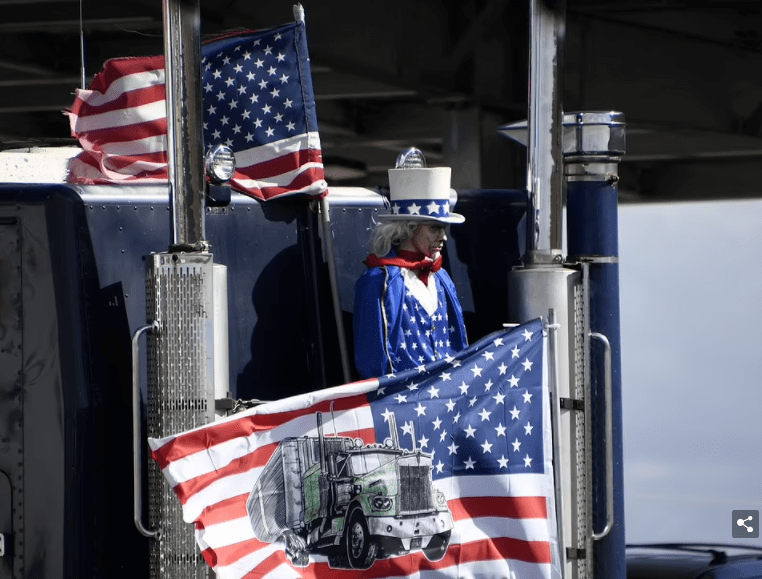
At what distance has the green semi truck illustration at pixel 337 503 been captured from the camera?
13.9 ft

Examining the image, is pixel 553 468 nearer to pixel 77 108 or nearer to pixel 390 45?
pixel 77 108

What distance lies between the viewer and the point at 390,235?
4.94 m

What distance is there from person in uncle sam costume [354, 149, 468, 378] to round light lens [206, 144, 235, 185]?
630mm

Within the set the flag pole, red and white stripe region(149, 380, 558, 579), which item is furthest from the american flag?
red and white stripe region(149, 380, 558, 579)

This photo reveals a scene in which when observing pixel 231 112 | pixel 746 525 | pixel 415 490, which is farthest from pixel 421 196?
pixel 746 525

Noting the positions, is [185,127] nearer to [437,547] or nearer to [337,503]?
[337,503]

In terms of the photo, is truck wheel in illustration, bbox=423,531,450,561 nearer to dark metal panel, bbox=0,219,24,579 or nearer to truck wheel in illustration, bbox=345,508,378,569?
truck wheel in illustration, bbox=345,508,378,569

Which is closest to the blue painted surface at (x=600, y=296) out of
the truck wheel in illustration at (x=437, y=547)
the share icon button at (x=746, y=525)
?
the truck wheel in illustration at (x=437, y=547)

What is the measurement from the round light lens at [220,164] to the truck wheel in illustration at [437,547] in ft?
4.71

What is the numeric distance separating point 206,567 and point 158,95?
6.82 ft

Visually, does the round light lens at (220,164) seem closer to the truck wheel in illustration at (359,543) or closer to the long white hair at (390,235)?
the long white hair at (390,235)

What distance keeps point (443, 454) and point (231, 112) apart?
170 centimetres

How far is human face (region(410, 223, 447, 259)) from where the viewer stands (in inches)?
196

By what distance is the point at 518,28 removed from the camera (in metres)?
13.3
